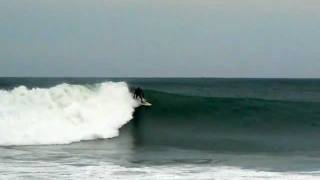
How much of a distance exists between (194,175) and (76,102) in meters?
9.09

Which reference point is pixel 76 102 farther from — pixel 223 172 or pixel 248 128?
pixel 223 172

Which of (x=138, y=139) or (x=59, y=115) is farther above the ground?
(x=59, y=115)

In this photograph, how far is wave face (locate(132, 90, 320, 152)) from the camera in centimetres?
1656

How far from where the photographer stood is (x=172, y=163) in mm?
12000

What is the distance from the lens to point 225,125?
2195cm

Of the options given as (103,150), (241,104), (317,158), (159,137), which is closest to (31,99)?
(159,137)

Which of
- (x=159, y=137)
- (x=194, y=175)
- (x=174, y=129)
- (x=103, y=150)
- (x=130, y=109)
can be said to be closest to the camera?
(x=194, y=175)

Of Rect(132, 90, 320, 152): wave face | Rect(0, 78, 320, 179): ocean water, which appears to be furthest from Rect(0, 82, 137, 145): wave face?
Rect(132, 90, 320, 152): wave face

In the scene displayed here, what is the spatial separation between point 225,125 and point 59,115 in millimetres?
6472

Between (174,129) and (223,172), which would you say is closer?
(223,172)

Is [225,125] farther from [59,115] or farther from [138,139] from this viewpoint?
[59,115]

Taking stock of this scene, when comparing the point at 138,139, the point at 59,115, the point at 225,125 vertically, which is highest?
the point at 59,115

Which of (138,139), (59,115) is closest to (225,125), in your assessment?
(138,139)

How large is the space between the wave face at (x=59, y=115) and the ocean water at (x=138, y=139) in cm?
3
